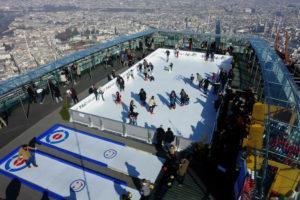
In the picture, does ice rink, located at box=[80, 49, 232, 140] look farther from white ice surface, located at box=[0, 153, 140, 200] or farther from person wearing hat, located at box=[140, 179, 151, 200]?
white ice surface, located at box=[0, 153, 140, 200]

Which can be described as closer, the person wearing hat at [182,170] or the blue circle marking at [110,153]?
the person wearing hat at [182,170]

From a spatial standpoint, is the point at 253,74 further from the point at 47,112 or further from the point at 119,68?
the point at 47,112

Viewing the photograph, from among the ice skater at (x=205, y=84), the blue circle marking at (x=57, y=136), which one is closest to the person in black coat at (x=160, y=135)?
the blue circle marking at (x=57, y=136)

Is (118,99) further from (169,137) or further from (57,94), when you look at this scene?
(169,137)

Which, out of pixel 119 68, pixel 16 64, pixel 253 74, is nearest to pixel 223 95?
pixel 253 74

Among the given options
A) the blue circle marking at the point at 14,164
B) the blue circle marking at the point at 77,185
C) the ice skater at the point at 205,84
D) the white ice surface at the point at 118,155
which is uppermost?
the ice skater at the point at 205,84

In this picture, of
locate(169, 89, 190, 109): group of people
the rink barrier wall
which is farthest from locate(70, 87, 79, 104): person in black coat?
locate(169, 89, 190, 109): group of people

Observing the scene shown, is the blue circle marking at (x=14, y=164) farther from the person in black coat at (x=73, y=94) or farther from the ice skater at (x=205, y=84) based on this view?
the ice skater at (x=205, y=84)
